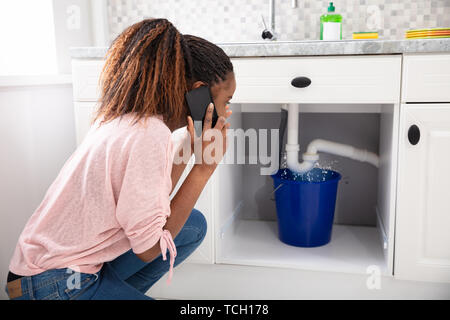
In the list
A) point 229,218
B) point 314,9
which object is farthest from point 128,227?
point 314,9

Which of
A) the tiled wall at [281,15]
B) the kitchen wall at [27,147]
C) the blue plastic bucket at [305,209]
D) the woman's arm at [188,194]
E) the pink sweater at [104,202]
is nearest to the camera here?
the pink sweater at [104,202]

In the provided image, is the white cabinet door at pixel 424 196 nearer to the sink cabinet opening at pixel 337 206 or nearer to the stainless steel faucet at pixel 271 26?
the sink cabinet opening at pixel 337 206

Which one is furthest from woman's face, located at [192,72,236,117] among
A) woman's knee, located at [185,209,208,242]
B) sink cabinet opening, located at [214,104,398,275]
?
sink cabinet opening, located at [214,104,398,275]

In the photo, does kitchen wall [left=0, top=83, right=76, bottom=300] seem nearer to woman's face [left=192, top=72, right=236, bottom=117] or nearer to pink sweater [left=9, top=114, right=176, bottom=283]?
pink sweater [left=9, top=114, right=176, bottom=283]

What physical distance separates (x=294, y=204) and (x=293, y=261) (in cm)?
23

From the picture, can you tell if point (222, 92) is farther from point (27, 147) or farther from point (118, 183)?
point (27, 147)

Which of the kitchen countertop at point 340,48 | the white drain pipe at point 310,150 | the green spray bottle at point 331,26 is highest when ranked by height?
the green spray bottle at point 331,26

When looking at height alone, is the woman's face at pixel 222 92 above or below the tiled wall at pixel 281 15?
below

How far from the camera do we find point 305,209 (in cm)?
155

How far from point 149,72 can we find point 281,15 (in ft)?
3.64

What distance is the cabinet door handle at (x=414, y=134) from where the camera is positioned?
121 centimetres

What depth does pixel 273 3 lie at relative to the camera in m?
1.72

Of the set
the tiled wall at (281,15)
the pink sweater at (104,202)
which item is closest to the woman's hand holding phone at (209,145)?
the pink sweater at (104,202)
